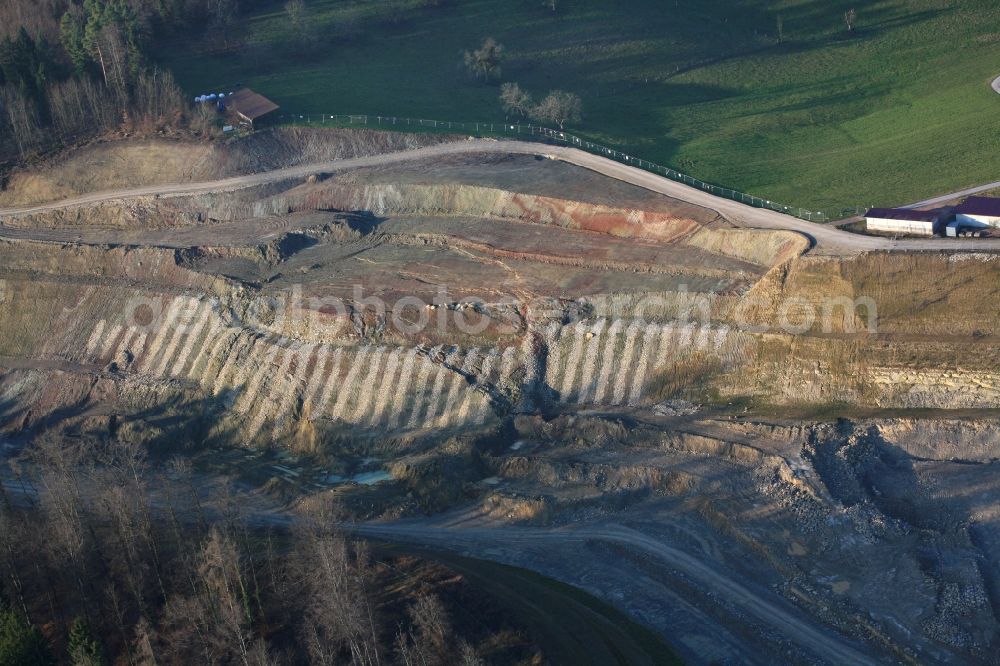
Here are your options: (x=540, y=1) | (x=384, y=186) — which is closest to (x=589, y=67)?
(x=540, y=1)

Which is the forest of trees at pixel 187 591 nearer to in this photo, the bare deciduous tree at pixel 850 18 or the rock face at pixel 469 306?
the rock face at pixel 469 306

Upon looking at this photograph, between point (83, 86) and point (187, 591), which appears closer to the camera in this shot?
point (187, 591)

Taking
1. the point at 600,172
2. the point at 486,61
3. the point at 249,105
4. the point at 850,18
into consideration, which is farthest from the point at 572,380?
the point at 850,18

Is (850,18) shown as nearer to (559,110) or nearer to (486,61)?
(486,61)

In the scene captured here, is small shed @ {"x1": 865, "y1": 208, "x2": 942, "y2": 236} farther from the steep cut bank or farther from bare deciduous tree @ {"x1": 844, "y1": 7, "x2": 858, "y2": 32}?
bare deciduous tree @ {"x1": 844, "y1": 7, "x2": 858, "y2": 32}

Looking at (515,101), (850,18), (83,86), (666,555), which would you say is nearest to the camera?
(666,555)

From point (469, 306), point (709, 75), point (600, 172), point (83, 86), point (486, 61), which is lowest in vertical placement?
point (469, 306)

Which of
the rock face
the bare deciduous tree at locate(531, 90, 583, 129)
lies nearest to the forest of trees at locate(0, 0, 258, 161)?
the rock face
